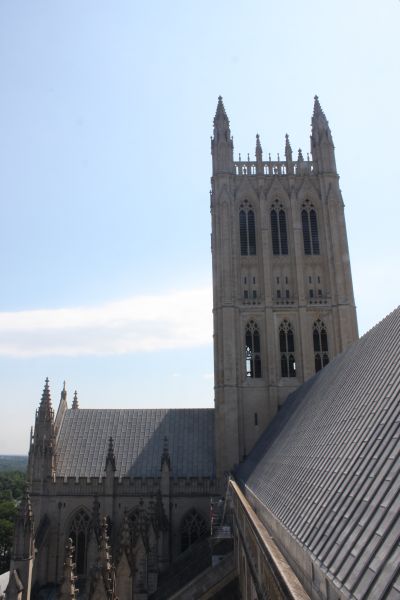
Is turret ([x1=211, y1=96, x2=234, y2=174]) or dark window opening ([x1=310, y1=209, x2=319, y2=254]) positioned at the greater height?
turret ([x1=211, y1=96, x2=234, y2=174])

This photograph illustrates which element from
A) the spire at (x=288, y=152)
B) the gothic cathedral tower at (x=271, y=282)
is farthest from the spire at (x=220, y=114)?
the spire at (x=288, y=152)

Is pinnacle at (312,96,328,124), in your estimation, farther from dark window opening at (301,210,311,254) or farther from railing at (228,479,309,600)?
railing at (228,479,309,600)

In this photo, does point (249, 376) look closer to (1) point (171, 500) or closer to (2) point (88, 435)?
(1) point (171, 500)

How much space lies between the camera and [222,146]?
45.2m

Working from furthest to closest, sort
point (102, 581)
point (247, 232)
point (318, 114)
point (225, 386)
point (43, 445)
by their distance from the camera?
point (318, 114), point (247, 232), point (225, 386), point (43, 445), point (102, 581)

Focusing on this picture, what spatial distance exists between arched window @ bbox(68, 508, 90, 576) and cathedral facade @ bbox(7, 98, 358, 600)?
0.24 feet

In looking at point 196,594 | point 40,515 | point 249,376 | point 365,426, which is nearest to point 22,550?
point 40,515

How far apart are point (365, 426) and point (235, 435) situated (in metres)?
27.4

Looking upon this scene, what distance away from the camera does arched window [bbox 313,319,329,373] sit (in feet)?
132

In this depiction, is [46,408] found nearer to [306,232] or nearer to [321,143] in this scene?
[306,232]

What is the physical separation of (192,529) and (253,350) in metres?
13.7

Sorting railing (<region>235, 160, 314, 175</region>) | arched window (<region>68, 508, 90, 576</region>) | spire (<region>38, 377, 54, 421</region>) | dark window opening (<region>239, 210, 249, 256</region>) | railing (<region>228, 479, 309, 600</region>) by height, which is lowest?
arched window (<region>68, 508, 90, 576</region>)

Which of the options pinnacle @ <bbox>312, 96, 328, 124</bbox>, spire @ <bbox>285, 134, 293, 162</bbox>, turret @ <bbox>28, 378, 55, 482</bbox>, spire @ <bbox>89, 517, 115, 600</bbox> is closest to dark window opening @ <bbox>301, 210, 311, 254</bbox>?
spire @ <bbox>285, 134, 293, 162</bbox>

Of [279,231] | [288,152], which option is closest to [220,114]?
[288,152]
